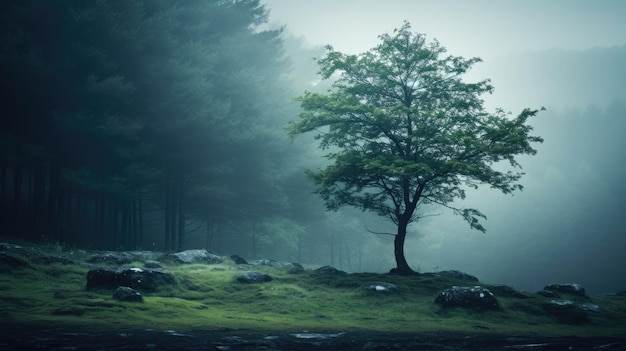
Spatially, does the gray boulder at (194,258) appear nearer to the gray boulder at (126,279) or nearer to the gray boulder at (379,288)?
the gray boulder at (126,279)

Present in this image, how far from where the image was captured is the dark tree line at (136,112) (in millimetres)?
20266

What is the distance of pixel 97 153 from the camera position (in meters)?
23.6

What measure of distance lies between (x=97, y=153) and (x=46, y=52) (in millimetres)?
6043

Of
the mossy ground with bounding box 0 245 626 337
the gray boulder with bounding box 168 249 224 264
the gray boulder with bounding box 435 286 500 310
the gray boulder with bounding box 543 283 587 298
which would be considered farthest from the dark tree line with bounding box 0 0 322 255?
the gray boulder with bounding box 543 283 587 298

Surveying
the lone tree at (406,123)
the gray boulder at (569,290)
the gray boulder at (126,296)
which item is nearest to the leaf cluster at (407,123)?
the lone tree at (406,123)

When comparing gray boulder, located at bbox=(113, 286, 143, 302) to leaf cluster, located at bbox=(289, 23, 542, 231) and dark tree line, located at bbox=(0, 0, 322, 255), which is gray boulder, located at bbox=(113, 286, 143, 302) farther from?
dark tree line, located at bbox=(0, 0, 322, 255)

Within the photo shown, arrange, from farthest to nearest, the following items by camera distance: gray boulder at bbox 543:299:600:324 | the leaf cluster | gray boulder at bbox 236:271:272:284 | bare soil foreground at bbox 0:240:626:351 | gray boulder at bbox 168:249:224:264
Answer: gray boulder at bbox 168:249:224:264 → the leaf cluster → gray boulder at bbox 236:271:272:284 → gray boulder at bbox 543:299:600:324 → bare soil foreground at bbox 0:240:626:351

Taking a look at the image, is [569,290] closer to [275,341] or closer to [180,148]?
[275,341]

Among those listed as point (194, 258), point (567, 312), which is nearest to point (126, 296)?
point (194, 258)

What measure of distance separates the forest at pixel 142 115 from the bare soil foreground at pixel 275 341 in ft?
44.9

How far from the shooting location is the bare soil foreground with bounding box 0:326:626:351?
18.3 ft

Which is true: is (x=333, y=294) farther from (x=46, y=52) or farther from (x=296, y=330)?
(x=46, y=52)

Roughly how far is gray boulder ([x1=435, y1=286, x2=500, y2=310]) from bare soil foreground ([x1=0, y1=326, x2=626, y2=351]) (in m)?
2.91

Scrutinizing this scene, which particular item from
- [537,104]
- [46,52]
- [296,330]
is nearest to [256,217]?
[46,52]
